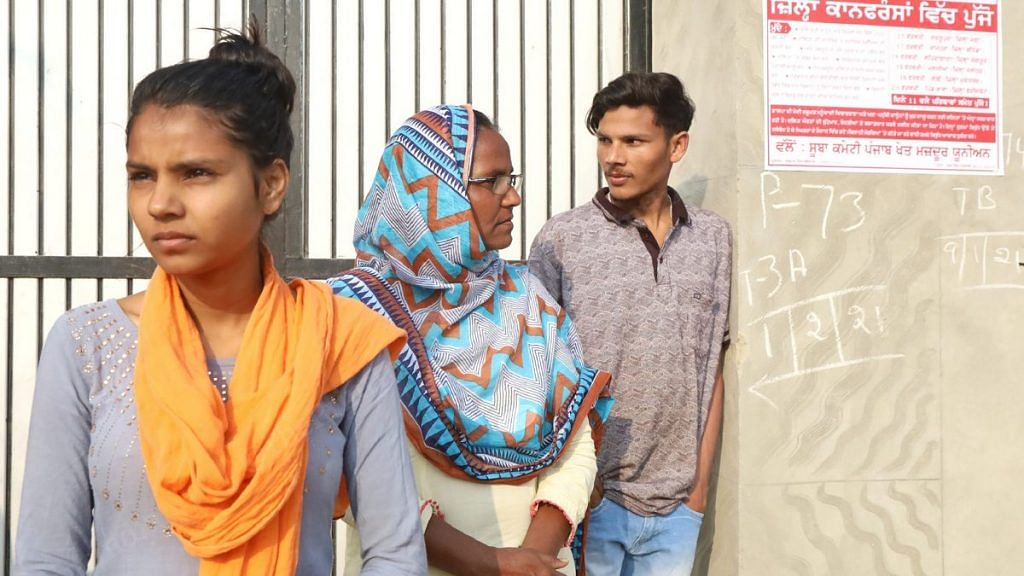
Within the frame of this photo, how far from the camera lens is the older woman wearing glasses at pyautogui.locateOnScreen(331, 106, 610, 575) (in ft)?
8.52

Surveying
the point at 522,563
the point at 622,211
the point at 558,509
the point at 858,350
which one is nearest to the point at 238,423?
the point at 522,563

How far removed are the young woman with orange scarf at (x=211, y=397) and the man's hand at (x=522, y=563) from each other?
72 cm

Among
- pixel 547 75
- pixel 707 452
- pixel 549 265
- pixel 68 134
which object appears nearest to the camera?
pixel 549 265

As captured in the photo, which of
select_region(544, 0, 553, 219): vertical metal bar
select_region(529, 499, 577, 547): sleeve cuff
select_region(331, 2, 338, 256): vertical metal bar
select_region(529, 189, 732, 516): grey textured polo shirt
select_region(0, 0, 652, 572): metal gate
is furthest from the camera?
select_region(544, 0, 553, 219): vertical metal bar

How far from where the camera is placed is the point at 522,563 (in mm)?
2551

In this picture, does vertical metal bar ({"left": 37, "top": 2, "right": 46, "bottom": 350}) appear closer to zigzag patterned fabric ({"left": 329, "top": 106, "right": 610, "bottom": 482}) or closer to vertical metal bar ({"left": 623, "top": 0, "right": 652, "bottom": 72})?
zigzag patterned fabric ({"left": 329, "top": 106, "right": 610, "bottom": 482})

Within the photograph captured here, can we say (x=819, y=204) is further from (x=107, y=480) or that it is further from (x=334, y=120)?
(x=107, y=480)

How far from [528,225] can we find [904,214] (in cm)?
128

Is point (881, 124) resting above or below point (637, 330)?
above

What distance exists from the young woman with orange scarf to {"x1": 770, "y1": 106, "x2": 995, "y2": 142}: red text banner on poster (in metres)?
2.27

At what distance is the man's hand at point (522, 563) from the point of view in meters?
2.54

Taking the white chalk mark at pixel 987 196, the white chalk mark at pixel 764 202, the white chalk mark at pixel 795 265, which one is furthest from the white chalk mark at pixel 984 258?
the white chalk mark at pixel 764 202

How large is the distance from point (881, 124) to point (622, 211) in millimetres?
1024

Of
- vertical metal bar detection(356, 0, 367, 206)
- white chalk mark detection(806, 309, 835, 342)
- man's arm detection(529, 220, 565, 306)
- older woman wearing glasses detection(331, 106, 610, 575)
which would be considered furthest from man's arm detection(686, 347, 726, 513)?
vertical metal bar detection(356, 0, 367, 206)
